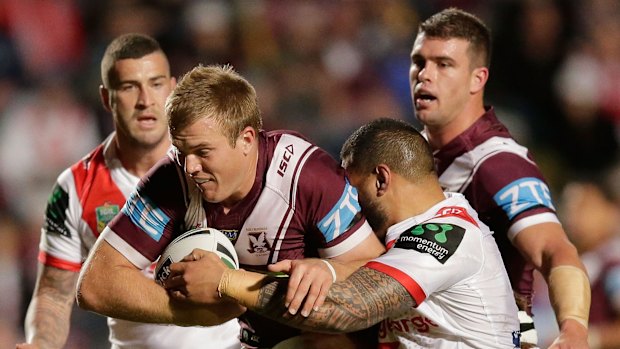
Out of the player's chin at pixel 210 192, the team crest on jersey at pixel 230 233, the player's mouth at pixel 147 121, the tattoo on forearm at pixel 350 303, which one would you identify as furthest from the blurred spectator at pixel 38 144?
the tattoo on forearm at pixel 350 303

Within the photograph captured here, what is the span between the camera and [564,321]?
13.1ft

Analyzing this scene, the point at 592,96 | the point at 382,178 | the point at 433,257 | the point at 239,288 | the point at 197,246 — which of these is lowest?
the point at 239,288

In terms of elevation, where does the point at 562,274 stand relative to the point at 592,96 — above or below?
below

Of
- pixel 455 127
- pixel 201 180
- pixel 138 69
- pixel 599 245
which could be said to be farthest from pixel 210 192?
pixel 599 245

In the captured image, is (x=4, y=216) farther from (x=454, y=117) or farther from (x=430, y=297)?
(x=430, y=297)

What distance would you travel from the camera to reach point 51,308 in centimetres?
471

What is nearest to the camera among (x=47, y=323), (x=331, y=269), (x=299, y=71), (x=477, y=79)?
(x=331, y=269)

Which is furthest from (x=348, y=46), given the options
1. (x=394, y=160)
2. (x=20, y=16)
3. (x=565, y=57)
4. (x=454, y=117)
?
(x=394, y=160)

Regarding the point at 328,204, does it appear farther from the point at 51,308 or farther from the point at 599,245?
the point at 599,245

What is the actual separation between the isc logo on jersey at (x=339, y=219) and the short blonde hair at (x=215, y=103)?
412 mm

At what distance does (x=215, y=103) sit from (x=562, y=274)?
1.58 m

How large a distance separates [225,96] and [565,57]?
19.2 ft

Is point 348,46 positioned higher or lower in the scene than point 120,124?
higher

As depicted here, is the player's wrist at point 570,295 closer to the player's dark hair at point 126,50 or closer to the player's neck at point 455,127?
the player's neck at point 455,127
